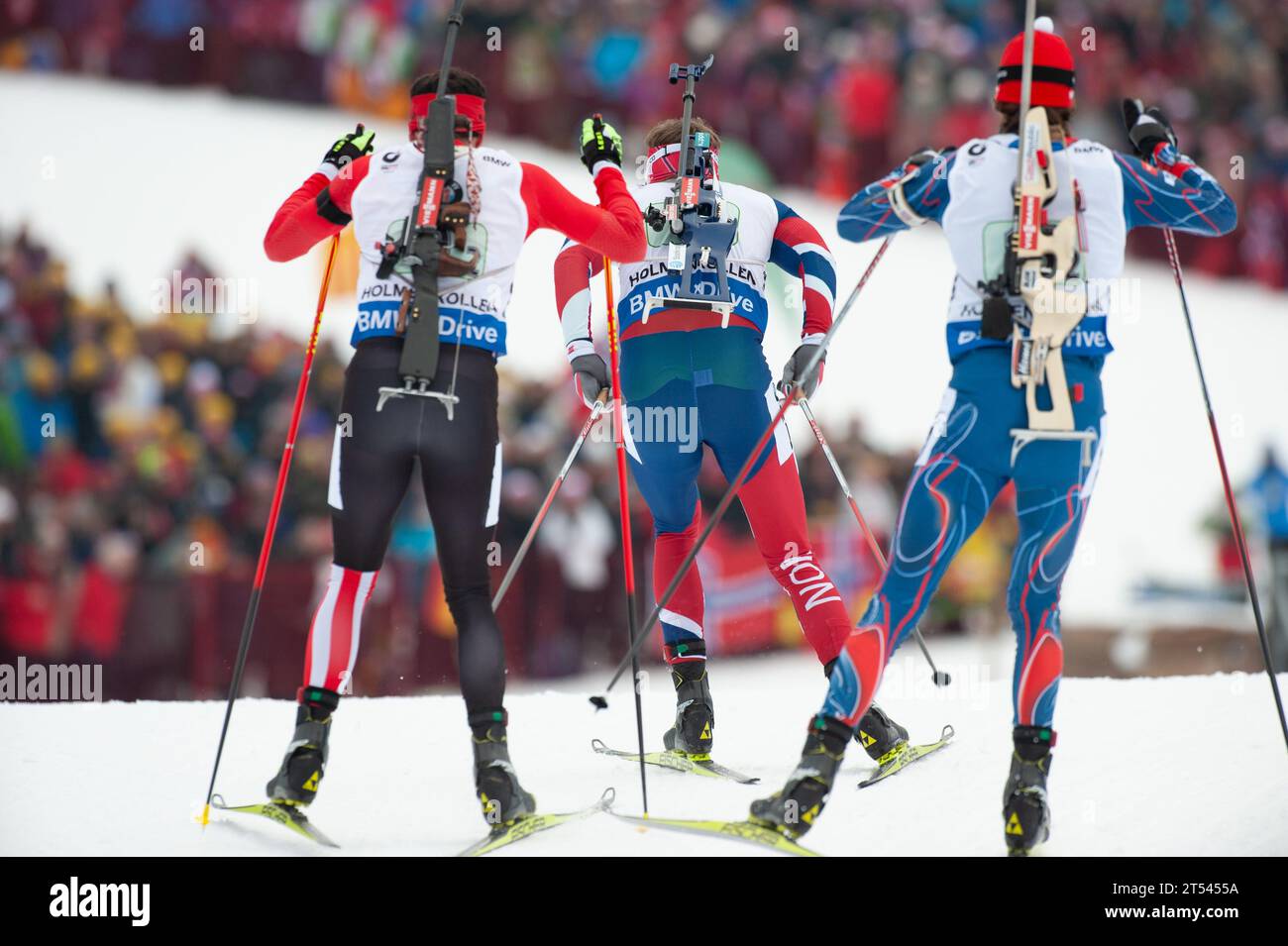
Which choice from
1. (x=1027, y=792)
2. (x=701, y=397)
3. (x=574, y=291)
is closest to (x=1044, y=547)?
(x=1027, y=792)

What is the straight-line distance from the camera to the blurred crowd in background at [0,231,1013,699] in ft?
27.3

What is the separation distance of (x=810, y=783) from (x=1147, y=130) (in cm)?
198

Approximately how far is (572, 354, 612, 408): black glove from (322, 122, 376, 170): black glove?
0.97 m

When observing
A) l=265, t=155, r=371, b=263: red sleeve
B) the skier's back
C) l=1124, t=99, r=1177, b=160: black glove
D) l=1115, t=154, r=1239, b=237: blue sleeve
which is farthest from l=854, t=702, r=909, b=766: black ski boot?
l=265, t=155, r=371, b=263: red sleeve

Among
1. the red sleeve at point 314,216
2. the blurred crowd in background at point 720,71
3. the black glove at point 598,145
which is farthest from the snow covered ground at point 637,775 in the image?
the blurred crowd in background at point 720,71

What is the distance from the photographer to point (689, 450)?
522cm

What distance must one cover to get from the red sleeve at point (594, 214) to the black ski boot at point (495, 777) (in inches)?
53.7

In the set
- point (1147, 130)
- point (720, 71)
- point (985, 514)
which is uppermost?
point (720, 71)

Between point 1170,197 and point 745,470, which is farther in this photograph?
point 745,470

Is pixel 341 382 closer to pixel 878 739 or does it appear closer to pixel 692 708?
pixel 692 708

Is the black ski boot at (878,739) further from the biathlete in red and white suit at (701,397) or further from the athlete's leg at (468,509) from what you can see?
the athlete's leg at (468,509)

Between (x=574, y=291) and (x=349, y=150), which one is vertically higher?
(x=349, y=150)

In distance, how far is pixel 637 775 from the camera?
520 centimetres

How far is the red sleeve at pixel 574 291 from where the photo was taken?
5.27m
